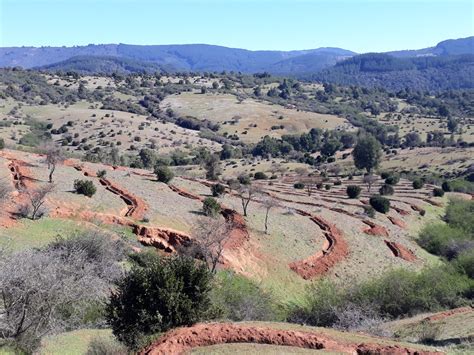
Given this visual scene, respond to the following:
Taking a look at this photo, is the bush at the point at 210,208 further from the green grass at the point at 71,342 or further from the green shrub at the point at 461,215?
the green shrub at the point at 461,215

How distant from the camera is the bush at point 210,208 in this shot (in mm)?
45875

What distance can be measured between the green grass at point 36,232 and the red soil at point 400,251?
92.5ft

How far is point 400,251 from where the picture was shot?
50094 mm

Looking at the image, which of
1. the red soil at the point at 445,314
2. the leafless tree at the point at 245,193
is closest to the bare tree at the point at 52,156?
A: the leafless tree at the point at 245,193

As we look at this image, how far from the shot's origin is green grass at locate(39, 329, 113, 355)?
19638mm

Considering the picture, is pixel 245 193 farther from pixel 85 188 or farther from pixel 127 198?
pixel 85 188

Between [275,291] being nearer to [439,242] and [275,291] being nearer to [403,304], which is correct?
[403,304]

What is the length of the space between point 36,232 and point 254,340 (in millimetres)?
19937

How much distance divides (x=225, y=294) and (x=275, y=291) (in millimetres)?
8020

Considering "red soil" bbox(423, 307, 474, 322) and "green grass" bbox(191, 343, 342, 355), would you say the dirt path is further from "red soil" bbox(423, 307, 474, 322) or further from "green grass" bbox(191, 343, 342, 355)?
"green grass" bbox(191, 343, 342, 355)

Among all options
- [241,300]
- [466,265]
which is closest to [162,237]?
[241,300]

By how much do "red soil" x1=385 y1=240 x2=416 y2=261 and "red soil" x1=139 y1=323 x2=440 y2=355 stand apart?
106 ft

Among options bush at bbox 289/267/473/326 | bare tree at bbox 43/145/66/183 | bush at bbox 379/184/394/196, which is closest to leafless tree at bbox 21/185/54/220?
bare tree at bbox 43/145/66/183

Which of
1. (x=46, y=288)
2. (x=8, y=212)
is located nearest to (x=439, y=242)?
(x=8, y=212)
